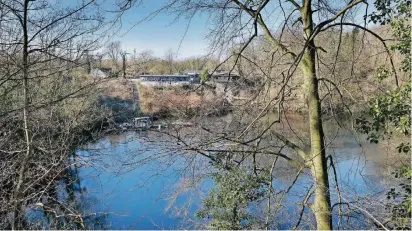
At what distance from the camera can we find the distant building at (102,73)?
297 cm

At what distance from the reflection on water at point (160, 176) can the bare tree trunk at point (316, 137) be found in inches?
4.5

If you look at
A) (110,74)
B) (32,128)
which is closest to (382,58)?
(110,74)

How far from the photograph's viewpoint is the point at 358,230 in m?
2.70

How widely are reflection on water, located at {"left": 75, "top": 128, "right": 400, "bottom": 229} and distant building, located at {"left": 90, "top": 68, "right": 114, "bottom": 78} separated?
0.53 metres

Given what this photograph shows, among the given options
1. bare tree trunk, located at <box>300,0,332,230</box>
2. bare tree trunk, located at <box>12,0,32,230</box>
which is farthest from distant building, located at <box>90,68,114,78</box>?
bare tree trunk, located at <box>300,0,332,230</box>

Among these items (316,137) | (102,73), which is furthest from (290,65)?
(102,73)

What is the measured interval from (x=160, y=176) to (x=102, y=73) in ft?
3.21

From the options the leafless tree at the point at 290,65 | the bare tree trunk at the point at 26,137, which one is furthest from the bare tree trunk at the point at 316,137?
the bare tree trunk at the point at 26,137

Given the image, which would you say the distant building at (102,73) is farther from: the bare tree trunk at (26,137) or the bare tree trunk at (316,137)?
the bare tree trunk at (316,137)

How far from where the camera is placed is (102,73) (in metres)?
3.02

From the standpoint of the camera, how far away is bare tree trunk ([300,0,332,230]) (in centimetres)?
236

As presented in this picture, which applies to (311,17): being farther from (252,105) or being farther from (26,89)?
(26,89)

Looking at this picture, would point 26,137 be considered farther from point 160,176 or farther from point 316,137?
point 316,137

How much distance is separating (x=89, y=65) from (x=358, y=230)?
7.88 feet
